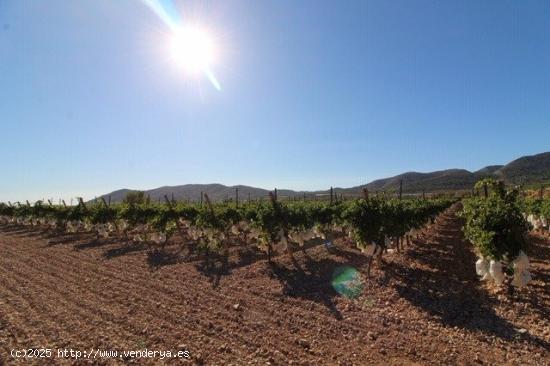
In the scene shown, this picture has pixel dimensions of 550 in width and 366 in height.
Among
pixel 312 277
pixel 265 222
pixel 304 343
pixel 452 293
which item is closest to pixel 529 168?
pixel 265 222

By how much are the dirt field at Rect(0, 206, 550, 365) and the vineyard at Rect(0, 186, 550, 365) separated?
1.3 inches

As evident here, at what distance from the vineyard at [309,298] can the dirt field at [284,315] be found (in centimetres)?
3

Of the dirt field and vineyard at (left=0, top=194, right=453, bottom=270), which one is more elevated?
vineyard at (left=0, top=194, right=453, bottom=270)

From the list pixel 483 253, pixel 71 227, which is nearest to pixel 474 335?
pixel 483 253

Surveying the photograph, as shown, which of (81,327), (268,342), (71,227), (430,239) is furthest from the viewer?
(71,227)

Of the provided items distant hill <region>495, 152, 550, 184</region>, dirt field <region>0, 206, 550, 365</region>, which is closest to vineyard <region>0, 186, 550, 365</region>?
dirt field <region>0, 206, 550, 365</region>

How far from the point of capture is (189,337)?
656 cm

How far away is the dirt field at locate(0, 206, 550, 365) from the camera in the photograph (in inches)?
231

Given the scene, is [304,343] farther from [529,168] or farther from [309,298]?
[529,168]

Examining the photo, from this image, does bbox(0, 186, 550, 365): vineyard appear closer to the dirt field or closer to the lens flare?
the dirt field

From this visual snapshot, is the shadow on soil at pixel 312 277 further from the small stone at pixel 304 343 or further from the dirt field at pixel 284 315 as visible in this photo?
the small stone at pixel 304 343

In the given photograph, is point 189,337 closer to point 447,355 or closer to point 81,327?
point 81,327

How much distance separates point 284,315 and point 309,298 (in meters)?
1.26

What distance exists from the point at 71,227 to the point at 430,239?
22848 mm
